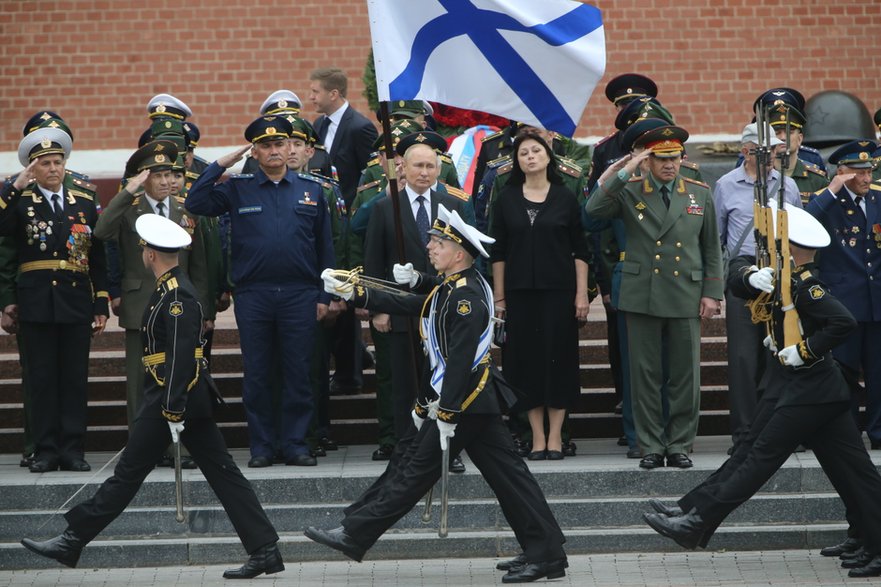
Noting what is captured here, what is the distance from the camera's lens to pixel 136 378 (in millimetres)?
10703

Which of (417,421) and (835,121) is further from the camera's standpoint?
(835,121)

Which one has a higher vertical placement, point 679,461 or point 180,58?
point 180,58

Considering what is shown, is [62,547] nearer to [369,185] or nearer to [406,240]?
[406,240]

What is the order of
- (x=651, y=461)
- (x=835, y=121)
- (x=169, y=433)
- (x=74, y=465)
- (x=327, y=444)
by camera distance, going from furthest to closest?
(x=835, y=121), (x=327, y=444), (x=74, y=465), (x=651, y=461), (x=169, y=433)

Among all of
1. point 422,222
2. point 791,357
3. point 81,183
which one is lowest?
point 791,357

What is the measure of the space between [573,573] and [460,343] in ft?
5.06

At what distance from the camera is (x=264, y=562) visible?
8984 mm

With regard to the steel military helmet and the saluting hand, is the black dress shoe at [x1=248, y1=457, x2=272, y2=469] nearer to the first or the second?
the saluting hand

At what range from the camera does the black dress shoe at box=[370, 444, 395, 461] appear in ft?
35.2

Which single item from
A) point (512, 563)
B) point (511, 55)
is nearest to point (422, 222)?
point (511, 55)

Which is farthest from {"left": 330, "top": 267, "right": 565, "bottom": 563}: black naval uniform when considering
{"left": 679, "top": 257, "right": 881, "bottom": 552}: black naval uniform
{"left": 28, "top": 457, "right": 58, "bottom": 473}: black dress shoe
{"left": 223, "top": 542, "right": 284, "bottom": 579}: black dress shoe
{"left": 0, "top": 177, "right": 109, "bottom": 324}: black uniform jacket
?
{"left": 0, "top": 177, "right": 109, "bottom": 324}: black uniform jacket

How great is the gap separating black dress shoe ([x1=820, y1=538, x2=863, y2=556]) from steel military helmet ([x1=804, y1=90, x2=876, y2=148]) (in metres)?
6.87

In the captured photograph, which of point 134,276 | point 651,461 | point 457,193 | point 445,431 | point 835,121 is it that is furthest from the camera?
point 835,121

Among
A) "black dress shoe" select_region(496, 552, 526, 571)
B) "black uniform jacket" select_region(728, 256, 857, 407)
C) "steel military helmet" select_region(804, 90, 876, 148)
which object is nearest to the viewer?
"black uniform jacket" select_region(728, 256, 857, 407)
